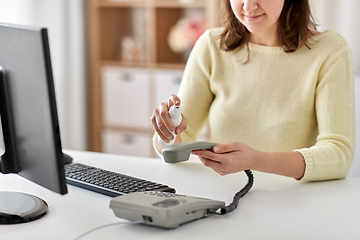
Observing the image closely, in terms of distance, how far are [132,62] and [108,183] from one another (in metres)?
Result: 2.23

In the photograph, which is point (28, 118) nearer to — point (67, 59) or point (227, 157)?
point (227, 157)

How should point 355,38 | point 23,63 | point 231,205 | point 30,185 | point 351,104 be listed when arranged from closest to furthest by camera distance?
point 23,63 → point 231,205 → point 30,185 → point 351,104 → point 355,38

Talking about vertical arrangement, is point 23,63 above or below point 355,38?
above

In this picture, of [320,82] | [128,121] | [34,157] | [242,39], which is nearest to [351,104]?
[320,82]

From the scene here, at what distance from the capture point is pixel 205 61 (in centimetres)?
155

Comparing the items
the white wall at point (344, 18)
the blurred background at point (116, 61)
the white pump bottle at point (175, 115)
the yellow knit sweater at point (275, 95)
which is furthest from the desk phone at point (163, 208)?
the blurred background at point (116, 61)

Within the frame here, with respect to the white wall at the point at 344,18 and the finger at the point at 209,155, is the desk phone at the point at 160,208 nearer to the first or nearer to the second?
the finger at the point at 209,155

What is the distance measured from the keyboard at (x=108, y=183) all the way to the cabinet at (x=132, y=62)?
1.92 m

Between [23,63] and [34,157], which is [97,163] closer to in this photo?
[34,157]

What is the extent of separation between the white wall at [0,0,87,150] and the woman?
162cm

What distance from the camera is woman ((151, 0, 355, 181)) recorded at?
125 centimetres

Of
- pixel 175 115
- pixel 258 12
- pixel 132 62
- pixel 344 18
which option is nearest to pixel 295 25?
pixel 258 12

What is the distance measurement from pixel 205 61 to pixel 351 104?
507 mm

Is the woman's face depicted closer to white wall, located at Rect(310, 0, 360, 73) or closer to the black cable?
the black cable
